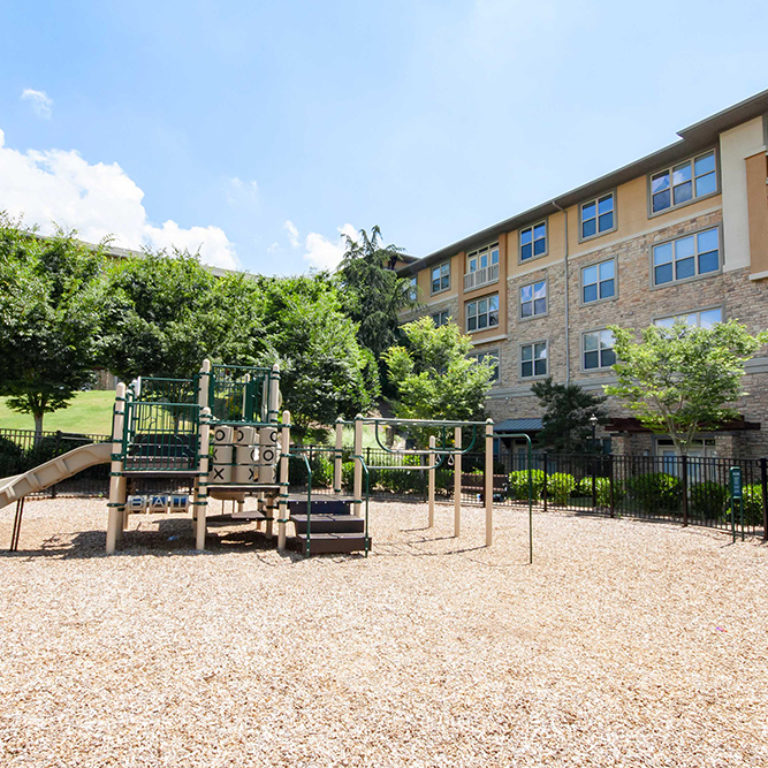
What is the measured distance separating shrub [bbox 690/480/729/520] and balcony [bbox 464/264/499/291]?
17.4m

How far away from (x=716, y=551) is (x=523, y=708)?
7966 mm

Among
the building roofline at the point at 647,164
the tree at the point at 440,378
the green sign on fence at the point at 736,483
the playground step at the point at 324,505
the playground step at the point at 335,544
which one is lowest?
the playground step at the point at 335,544

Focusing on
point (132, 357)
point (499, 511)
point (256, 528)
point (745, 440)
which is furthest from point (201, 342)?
point (745, 440)

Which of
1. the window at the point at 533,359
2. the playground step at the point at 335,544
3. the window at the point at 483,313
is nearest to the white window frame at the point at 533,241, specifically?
the window at the point at 483,313

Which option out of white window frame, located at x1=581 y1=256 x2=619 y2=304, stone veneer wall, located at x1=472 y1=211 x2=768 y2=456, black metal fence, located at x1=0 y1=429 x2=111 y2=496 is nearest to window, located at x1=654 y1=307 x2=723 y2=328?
stone veneer wall, located at x1=472 y1=211 x2=768 y2=456

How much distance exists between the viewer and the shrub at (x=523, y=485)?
699 inches

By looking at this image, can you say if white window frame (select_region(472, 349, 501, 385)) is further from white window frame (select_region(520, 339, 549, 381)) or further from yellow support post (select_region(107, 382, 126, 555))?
yellow support post (select_region(107, 382, 126, 555))

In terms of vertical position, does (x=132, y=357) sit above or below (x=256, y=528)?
above

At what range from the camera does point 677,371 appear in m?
16.9

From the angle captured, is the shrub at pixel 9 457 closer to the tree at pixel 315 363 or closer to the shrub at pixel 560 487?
the tree at pixel 315 363

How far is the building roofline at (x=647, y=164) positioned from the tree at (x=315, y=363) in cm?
1084

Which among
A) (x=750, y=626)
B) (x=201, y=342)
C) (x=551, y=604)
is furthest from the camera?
(x=201, y=342)

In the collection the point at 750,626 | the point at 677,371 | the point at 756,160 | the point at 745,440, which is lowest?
the point at 750,626

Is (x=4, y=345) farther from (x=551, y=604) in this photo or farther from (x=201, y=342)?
(x=551, y=604)
